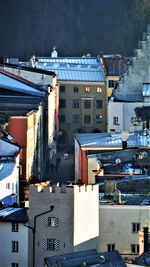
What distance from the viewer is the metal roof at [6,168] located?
36.5 meters

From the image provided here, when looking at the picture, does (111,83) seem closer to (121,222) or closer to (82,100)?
(82,100)

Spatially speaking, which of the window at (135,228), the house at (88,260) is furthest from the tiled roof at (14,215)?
the house at (88,260)

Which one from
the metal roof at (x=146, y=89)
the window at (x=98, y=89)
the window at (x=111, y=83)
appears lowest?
the metal roof at (x=146, y=89)

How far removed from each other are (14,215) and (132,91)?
955 inches

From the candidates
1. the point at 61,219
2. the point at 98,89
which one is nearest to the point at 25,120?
the point at 61,219

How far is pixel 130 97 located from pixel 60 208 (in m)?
25.8

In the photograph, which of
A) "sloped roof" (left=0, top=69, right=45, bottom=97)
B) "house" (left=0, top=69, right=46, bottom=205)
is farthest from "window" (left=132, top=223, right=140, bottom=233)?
"sloped roof" (left=0, top=69, right=45, bottom=97)

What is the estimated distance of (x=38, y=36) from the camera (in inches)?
3580

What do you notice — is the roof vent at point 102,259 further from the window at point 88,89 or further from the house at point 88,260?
the window at point 88,89

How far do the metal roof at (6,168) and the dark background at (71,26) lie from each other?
4871 cm

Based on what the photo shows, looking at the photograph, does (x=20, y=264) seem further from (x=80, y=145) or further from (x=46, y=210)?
(x=80, y=145)

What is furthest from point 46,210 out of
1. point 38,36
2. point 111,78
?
point 38,36

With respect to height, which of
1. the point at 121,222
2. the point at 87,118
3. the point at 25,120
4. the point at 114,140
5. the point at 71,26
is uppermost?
the point at 71,26

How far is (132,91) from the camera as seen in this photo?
52438mm
